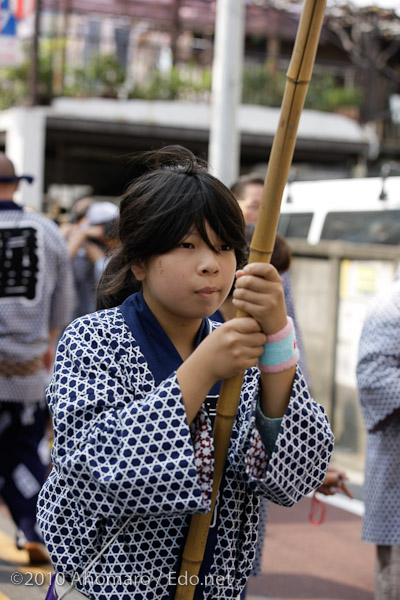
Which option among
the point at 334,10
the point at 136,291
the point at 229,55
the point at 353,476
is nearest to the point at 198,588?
the point at 136,291

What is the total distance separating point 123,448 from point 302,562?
140 inches

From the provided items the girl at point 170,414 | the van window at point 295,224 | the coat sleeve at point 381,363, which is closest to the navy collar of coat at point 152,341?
the girl at point 170,414

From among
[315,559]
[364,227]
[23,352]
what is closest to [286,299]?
[23,352]

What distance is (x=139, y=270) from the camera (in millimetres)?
1979

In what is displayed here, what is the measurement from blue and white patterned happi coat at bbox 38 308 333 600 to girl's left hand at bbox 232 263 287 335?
21cm

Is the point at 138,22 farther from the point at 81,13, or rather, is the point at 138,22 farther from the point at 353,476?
the point at 353,476

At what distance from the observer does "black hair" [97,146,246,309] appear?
1832mm

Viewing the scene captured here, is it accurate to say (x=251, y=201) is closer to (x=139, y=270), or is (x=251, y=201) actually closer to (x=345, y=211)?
(x=139, y=270)

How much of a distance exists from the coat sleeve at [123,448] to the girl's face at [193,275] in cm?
19

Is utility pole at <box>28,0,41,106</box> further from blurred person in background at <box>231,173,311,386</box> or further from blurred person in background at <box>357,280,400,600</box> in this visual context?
blurred person in background at <box>357,280,400,600</box>

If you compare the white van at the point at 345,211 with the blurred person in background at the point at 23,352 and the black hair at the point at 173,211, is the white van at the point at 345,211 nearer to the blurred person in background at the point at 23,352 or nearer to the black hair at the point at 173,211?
the blurred person in background at the point at 23,352

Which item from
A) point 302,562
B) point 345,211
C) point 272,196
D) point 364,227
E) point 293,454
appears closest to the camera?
point 272,196

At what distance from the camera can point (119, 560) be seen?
1786 millimetres

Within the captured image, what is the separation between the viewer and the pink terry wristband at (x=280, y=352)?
1658 millimetres
